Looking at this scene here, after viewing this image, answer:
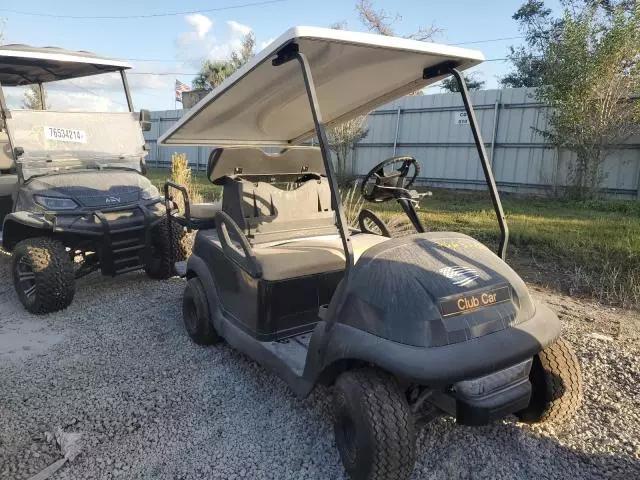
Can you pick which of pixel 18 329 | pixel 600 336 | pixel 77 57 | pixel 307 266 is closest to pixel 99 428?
pixel 307 266

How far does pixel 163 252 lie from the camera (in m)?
4.93

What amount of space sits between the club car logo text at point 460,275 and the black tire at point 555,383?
569 mm

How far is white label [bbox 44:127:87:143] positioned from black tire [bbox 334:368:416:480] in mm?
4221

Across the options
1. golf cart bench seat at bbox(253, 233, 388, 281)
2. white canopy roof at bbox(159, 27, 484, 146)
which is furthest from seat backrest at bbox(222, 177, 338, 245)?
white canopy roof at bbox(159, 27, 484, 146)

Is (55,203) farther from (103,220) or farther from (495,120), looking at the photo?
(495,120)

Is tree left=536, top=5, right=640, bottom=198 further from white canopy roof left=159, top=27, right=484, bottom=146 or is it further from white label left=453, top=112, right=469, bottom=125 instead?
white canopy roof left=159, top=27, right=484, bottom=146

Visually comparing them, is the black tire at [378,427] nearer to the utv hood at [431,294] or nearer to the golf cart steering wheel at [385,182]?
the utv hood at [431,294]

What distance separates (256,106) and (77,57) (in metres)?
2.87

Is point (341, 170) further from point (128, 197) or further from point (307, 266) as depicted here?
point (307, 266)

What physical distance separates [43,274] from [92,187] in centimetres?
93

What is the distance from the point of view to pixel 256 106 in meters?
3.23

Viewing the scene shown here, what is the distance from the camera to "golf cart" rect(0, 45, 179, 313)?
422cm

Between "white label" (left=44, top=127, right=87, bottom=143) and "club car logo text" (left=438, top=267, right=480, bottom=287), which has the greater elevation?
"white label" (left=44, top=127, right=87, bottom=143)

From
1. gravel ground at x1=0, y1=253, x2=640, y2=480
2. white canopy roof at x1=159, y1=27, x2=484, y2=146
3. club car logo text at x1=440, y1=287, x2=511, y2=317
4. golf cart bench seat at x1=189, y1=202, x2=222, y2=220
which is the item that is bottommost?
gravel ground at x1=0, y1=253, x2=640, y2=480
